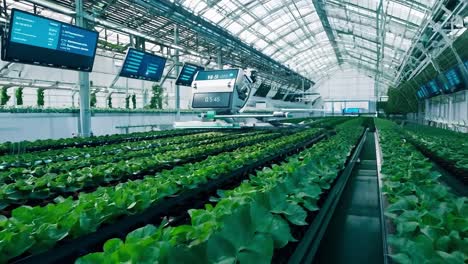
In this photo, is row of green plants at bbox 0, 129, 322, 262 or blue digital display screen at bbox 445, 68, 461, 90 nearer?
row of green plants at bbox 0, 129, 322, 262

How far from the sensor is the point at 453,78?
562 inches

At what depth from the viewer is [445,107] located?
74.3 ft

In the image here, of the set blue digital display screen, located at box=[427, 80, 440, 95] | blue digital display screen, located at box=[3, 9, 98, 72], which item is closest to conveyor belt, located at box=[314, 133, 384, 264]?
blue digital display screen, located at box=[3, 9, 98, 72]

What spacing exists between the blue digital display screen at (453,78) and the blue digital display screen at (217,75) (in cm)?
929

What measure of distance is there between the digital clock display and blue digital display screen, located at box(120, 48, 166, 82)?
1869mm

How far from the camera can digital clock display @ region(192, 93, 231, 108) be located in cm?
1298

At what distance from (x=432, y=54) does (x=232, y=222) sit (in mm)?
20359

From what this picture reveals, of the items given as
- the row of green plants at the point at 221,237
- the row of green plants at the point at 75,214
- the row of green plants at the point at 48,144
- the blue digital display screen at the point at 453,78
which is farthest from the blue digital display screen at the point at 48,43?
the blue digital display screen at the point at 453,78

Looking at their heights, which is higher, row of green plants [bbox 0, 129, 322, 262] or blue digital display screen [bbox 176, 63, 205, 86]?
blue digital display screen [bbox 176, 63, 205, 86]

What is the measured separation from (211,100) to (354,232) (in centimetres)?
1049

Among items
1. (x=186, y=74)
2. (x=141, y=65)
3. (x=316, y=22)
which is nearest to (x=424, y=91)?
(x=316, y=22)

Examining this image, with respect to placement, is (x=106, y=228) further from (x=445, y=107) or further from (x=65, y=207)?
(x=445, y=107)

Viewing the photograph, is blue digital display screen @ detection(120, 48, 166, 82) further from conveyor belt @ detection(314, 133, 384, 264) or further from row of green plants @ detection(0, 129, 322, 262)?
row of green plants @ detection(0, 129, 322, 262)

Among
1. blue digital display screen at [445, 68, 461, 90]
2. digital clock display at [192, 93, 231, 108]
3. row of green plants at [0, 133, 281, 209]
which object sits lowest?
row of green plants at [0, 133, 281, 209]
